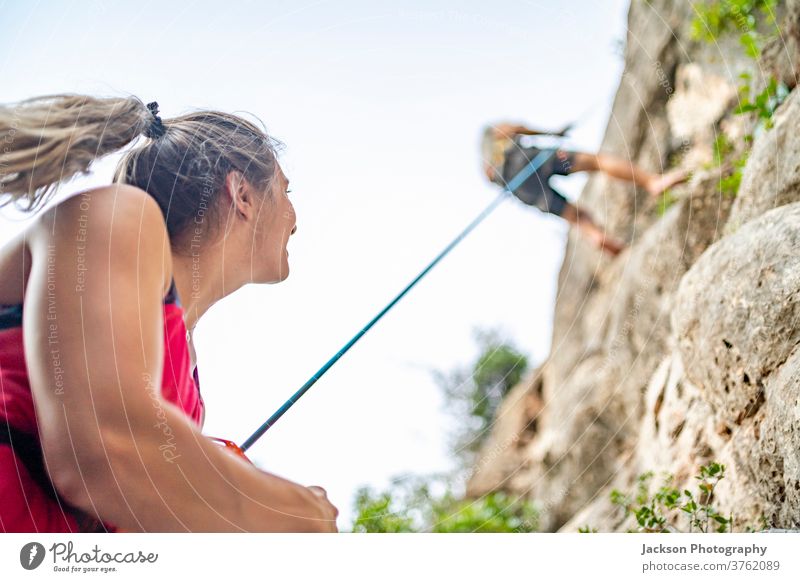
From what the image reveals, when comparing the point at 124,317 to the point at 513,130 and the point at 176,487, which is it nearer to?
the point at 176,487

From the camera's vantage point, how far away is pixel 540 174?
2.84 meters

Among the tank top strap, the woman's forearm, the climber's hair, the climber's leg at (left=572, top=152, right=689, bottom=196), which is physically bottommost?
the woman's forearm

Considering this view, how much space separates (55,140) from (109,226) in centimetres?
36

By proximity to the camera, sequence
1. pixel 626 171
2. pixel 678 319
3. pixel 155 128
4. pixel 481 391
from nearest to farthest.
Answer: pixel 155 128, pixel 678 319, pixel 626 171, pixel 481 391

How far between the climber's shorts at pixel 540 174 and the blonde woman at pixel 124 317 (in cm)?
109

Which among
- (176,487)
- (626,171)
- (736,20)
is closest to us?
(176,487)

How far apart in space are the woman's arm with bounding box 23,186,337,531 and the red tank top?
0.14 ft

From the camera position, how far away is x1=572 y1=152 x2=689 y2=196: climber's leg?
9.57 ft

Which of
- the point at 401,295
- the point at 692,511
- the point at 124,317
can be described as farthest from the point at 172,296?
the point at 692,511

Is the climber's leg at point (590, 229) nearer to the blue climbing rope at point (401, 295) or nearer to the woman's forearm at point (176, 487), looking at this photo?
the blue climbing rope at point (401, 295)

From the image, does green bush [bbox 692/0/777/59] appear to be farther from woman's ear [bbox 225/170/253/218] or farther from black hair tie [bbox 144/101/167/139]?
black hair tie [bbox 144/101/167/139]

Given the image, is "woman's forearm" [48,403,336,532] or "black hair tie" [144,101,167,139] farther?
"black hair tie" [144,101,167,139]

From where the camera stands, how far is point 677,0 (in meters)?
3.44

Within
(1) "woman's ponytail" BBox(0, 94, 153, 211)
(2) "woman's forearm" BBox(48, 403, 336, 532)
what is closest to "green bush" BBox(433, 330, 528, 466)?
(2) "woman's forearm" BBox(48, 403, 336, 532)
